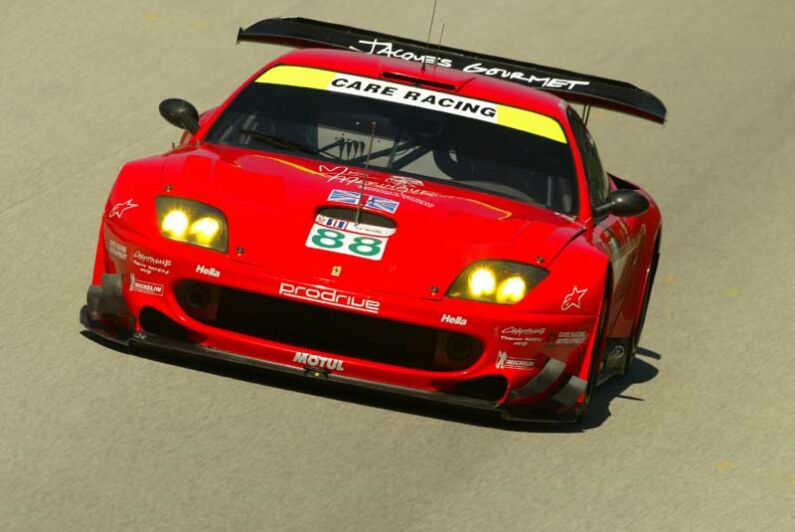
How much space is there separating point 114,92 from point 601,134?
3.75 meters

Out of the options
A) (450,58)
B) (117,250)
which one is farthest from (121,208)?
(450,58)

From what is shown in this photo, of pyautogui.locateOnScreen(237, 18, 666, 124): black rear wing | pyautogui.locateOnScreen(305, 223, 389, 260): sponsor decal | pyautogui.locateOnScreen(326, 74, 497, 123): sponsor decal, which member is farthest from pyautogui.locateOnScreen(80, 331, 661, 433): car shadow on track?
pyautogui.locateOnScreen(237, 18, 666, 124): black rear wing

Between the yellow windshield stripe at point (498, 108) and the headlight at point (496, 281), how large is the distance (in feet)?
5.11

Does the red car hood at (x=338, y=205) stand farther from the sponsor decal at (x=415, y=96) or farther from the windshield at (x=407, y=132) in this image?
the sponsor decal at (x=415, y=96)

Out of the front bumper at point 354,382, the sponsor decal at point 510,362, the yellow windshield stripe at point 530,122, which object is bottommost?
the front bumper at point 354,382

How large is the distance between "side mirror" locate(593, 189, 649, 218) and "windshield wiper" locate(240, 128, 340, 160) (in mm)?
1175

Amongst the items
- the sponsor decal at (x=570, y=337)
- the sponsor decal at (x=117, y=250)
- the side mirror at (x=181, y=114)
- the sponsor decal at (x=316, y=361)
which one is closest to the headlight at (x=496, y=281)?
the sponsor decal at (x=570, y=337)

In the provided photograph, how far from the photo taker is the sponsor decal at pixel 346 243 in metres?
6.29

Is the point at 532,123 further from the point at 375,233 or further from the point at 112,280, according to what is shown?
the point at 112,280

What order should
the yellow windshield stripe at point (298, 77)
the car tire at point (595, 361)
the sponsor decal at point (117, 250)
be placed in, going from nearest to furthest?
the sponsor decal at point (117, 250) → the car tire at point (595, 361) → the yellow windshield stripe at point (298, 77)

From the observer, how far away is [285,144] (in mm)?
7418

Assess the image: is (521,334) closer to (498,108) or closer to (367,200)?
(367,200)

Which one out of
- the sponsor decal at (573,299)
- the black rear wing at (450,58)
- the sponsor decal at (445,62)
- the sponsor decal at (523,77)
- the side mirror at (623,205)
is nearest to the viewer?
the sponsor decal at (573,299)

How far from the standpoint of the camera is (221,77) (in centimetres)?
1320
